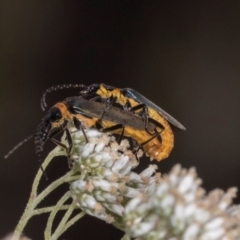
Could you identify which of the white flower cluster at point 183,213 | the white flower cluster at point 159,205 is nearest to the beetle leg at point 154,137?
the white flower cluster at point 159,205

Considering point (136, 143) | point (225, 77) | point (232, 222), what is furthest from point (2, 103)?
point (232, 222)

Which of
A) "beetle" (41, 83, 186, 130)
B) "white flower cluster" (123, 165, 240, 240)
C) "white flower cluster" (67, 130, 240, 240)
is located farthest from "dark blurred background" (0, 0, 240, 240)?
"white flower cluster" (123, 165, 240, 240)

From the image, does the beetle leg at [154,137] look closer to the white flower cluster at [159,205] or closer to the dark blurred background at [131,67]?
the white flower cluster at [159,205]

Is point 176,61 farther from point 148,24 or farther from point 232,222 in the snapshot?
point 232,222

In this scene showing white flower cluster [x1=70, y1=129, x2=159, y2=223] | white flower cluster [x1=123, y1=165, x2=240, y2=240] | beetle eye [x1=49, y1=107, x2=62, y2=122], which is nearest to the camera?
white flower cluster [x1=123, y1=165, x2=240, y2=240]

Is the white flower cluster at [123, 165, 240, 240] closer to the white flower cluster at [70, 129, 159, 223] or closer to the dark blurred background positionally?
the white flower cluster at [70, 129, 159, 223]

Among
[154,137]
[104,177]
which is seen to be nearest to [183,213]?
[104,177]
